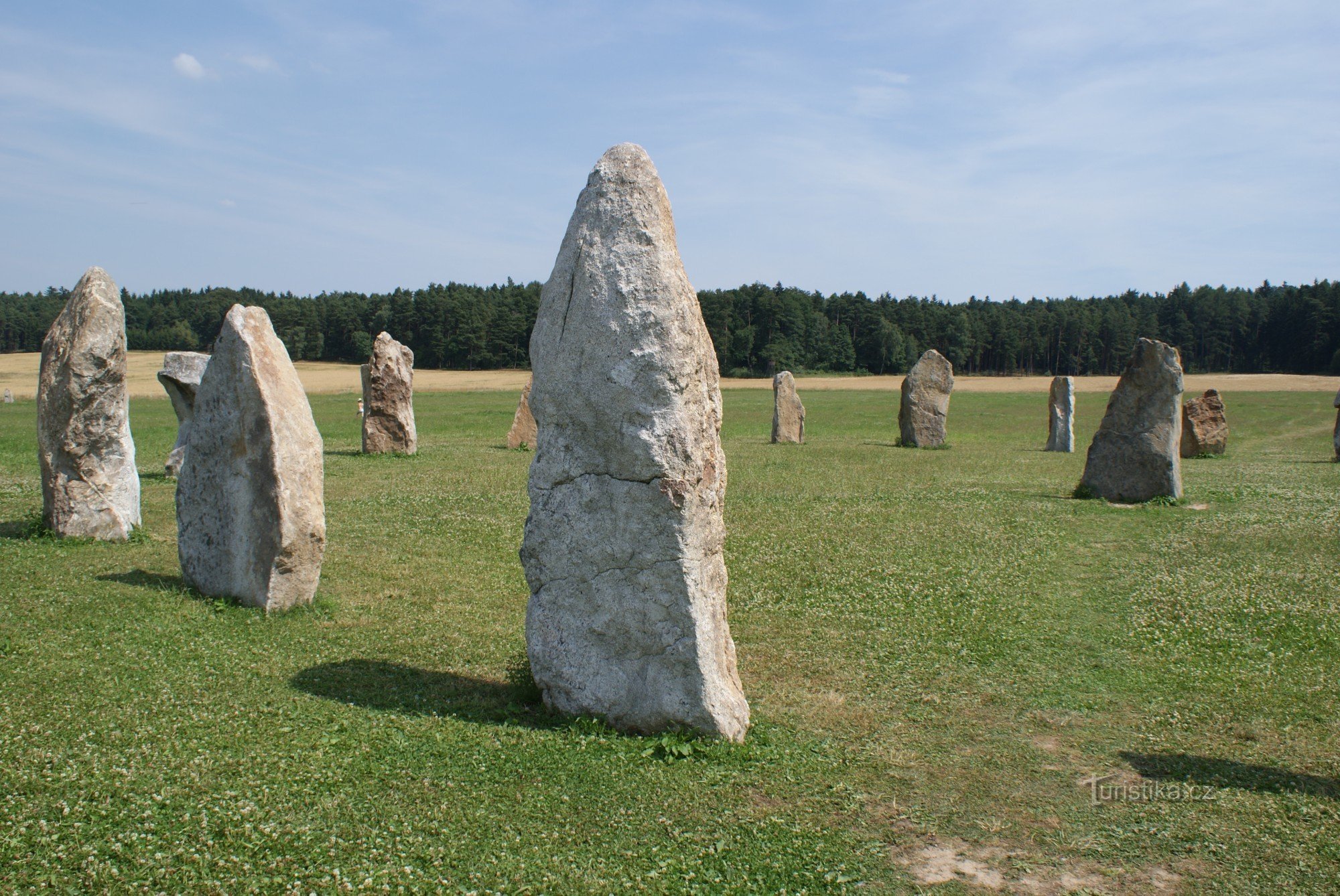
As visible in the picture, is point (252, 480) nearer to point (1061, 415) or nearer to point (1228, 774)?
point (1228, 774)

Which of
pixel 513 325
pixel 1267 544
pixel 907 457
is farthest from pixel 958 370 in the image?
pixel 1267 544

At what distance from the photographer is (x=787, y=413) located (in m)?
31.1

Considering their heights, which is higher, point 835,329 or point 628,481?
point 835,329

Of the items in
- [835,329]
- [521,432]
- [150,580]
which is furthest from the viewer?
[835,329]

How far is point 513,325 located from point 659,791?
9943 centimetres

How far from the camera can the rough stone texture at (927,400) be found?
97.8 ft

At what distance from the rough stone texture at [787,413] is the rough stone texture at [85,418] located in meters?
21.1

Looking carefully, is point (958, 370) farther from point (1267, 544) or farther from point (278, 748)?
point (278, 748)

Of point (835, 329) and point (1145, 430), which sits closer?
point (1145, 430)

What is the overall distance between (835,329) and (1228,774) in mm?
112150

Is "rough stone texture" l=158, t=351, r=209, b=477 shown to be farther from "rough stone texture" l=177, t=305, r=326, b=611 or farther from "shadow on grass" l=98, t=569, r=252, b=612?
"rough stone texture" l=177, t=305, r=326, b=611

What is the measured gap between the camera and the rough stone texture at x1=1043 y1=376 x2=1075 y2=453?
29.8m

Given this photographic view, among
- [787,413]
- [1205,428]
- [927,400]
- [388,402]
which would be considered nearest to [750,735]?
[388,402]

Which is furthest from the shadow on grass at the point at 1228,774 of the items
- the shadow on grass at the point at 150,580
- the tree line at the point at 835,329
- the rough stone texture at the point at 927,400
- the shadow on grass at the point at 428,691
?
the tree line at the point at 835,329
